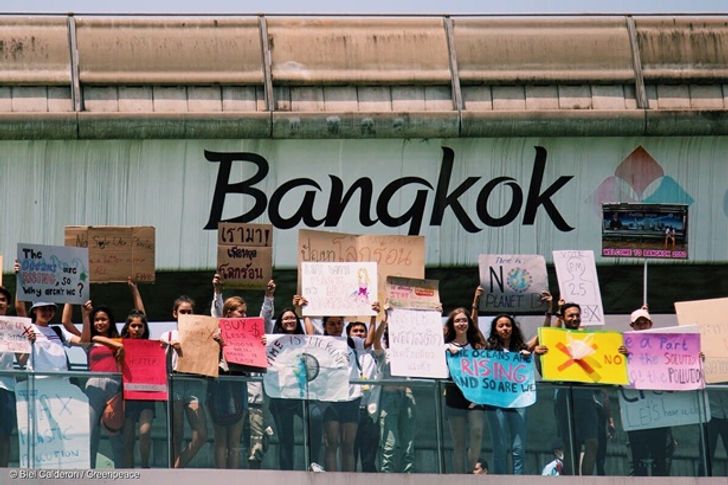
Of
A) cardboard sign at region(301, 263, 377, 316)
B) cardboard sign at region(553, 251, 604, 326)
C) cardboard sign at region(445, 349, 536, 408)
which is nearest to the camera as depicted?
cardboard sign at region(445, 349, 536, 408)

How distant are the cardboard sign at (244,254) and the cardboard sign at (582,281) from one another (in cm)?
285

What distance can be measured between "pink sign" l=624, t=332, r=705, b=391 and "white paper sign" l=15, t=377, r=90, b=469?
498 cm

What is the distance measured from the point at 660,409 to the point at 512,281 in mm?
2152

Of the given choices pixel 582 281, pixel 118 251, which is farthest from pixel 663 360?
pixel 118 251

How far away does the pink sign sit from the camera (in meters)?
18.4

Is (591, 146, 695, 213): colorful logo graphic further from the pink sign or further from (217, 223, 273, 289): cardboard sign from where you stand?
(217, 223, 273, 289): cardboard sign

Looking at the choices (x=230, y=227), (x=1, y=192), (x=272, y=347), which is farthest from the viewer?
(x=1, y=192)

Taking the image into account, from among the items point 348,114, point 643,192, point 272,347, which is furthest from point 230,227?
point 643,192

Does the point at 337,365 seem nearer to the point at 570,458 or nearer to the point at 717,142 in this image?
the point at 570,458

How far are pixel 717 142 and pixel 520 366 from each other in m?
6.70

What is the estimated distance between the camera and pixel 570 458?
59.9 ft

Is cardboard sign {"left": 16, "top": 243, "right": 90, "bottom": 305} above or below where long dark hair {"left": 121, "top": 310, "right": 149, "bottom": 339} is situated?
above

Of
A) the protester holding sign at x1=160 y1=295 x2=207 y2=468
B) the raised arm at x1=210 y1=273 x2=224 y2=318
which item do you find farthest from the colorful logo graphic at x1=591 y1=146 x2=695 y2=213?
the protester holding sign at x1=160 y1=295 x2=207 y2=468

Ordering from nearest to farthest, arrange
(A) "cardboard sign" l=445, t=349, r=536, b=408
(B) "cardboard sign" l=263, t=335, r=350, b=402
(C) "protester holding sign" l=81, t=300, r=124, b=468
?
(C) "protester holding sign" l=81, t=300, r=124, b=468 < (B) "cardboard sign" l=263, t=335, r=350, b=402 < (A) "cardboard sign" l=445, t=349, r=536, b=408
